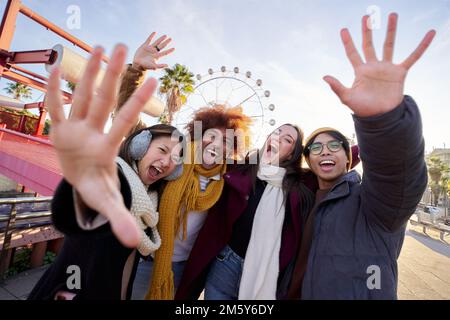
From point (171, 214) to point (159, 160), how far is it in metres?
0.45

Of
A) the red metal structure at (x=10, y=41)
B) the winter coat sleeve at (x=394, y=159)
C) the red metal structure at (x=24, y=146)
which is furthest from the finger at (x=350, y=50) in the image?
the red metal structure at (x=10, y=41)

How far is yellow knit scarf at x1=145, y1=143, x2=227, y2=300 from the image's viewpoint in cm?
177

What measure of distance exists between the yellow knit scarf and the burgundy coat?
0.11 metres

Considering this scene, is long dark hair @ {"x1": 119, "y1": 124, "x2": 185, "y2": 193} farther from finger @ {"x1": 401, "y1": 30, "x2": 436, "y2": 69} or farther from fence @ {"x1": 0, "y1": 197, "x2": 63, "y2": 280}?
fence @ {"x1": 0, "y1": 197, "x2": 63, "y2": 280}

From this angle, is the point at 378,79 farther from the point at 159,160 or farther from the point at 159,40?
the point at 159,40

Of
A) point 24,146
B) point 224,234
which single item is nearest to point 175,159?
point 224,234

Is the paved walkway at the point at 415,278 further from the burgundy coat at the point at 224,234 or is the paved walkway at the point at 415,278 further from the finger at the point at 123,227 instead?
the finger at the point at 123,227

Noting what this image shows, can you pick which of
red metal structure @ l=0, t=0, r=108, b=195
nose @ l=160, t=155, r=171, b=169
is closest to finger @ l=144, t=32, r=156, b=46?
nose @ l=160, t=155, r=171, b=169

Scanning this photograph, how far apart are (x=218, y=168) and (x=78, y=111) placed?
143 cm

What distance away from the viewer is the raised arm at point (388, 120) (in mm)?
1043

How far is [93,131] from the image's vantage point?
31.6 inches

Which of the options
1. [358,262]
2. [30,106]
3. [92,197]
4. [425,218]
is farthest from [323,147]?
[425,218]
